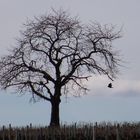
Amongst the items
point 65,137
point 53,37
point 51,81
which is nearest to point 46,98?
point 51,81

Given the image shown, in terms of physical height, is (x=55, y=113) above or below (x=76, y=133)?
above

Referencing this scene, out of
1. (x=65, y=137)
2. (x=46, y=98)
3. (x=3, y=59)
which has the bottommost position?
(x=65, y=137)

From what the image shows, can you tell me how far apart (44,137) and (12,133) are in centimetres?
211

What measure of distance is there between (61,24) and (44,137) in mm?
9217

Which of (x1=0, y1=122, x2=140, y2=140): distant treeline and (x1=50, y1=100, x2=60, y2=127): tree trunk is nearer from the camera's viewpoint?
(x1=0, y1=122, x2=140, y2=140): distant treeline

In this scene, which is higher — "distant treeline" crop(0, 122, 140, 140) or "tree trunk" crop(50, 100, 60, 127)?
"tree trunk" crop(50, 100, 60, 127)

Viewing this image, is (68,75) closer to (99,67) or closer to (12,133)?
(99,67)

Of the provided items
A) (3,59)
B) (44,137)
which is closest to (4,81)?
(3,59)

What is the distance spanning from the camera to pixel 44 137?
111ft

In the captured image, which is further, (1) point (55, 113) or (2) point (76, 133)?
(1) point (55, 113)

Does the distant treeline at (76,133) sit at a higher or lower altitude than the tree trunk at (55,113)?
lower

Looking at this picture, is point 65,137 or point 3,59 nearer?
point 65,137

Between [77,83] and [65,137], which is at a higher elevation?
[77,83]

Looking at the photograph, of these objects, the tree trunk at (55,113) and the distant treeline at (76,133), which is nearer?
the distant treeline at (76,133)
